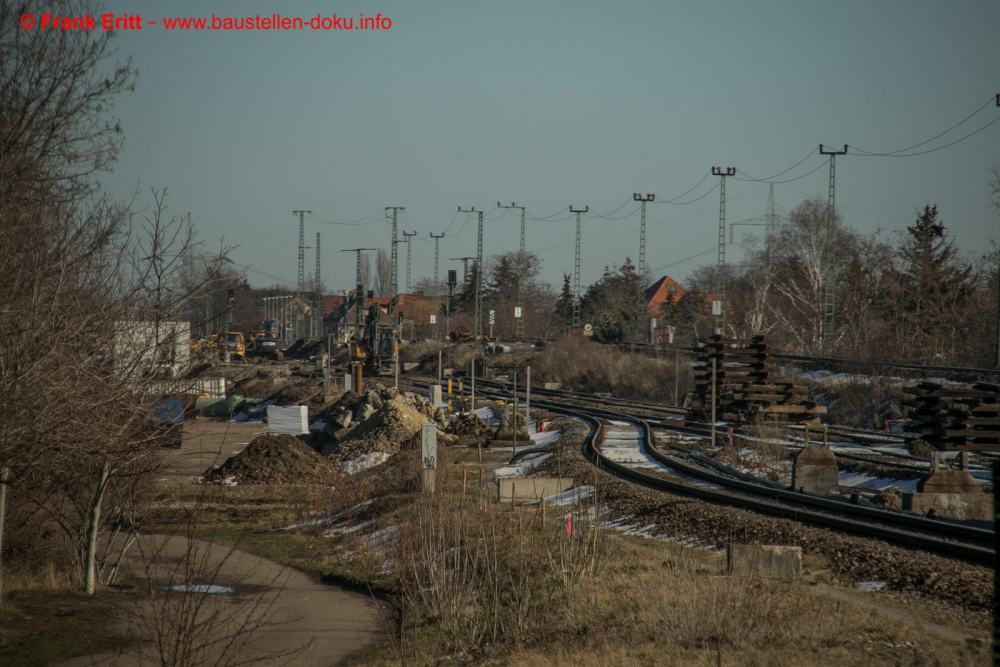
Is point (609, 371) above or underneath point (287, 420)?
above

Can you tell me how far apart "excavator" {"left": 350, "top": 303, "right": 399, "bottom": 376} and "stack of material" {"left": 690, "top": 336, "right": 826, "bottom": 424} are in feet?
106

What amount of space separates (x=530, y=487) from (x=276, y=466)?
11.3 metres

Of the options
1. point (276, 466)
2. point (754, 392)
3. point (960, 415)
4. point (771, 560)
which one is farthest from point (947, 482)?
point (276, 466)

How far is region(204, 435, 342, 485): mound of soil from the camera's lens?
83.4 feet

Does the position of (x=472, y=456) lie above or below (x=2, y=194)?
below

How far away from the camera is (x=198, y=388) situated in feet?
40.2

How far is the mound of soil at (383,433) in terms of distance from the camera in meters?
30.0

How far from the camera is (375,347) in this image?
61812mm

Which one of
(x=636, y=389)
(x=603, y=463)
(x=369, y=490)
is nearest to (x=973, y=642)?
(x=603, y=463)

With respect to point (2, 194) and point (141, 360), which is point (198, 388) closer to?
point (141, 360)

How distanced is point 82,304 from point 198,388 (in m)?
2.39

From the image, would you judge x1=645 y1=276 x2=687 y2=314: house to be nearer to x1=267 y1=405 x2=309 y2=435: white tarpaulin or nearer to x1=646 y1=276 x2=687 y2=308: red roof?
x1=646 y1=276 x2=687 y2=308: red roof

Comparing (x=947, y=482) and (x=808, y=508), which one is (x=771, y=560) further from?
(x=947, y=482)

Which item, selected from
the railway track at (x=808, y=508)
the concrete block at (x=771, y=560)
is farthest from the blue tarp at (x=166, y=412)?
the railway track at (x=808, y=508)
